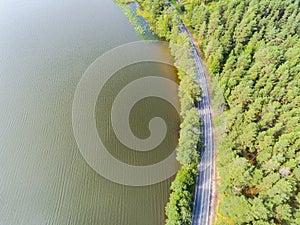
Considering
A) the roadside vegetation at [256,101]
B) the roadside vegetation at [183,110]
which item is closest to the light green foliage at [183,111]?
the roadside vegetation at [183,110]

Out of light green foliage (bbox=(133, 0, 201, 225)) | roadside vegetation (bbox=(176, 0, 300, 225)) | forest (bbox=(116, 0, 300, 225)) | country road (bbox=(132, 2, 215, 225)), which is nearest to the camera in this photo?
roadside vegetation (bbox=(176, 0, 300, 225))

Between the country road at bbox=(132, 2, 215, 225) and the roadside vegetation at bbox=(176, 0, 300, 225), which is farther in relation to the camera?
the country road at bbox=(132, 2, 215, 225)

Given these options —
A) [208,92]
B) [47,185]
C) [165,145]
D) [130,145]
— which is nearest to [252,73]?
[208,92]

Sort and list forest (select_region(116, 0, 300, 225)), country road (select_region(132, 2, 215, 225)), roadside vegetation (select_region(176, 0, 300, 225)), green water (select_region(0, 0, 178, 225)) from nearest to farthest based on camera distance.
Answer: roadside vegetation (select_region(176, 0, 300, 225)) → forest (select_region(116, 0, 300, 225)) → country road (select_region(132, 2, 215, 225)) → green water (select_region(0, 0, 178, 225))

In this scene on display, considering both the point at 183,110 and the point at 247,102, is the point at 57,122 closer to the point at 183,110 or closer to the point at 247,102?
the point at 183,110

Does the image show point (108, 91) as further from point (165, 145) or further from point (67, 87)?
point (165, 145)

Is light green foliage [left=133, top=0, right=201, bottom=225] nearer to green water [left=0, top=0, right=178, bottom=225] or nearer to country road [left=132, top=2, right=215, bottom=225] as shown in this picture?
country road [left=132, top=2, right=215, bottom=225]

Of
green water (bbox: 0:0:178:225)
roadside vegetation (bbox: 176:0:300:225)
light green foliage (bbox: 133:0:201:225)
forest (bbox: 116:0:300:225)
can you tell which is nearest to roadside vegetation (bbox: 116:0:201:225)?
light green foliage (bbox: 133:0:201:225)
